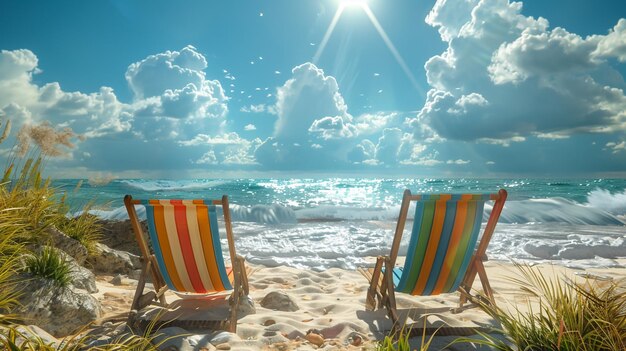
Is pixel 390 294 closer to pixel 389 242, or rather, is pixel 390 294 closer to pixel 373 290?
pixel 373 290

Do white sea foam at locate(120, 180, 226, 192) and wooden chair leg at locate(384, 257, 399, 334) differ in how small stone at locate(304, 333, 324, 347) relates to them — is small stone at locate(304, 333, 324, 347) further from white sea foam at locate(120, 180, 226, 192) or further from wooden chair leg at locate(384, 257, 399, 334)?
white sea foam at locate(120, 180, 226, 192)

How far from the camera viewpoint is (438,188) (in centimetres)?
3431

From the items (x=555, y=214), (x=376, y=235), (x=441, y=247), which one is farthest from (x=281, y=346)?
(x=555, y=214)

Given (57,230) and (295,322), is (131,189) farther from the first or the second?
(295,322)

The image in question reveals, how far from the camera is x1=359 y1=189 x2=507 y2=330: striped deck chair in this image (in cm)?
333

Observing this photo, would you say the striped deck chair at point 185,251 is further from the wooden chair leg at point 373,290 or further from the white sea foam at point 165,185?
the white sea foam at point 165,185

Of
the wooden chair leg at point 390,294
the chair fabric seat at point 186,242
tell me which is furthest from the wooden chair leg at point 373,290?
the chair fabric seat at point 186,242

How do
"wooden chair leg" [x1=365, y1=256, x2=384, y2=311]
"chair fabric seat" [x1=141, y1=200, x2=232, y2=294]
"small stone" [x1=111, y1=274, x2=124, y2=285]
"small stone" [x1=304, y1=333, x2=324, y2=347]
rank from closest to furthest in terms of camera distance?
1. "small stone" [x1=304, y1=333, x2=324, y2=347]
2. "chair fabric seat" [x1=141, y1=200, x2=232, y2=294]
3. "wooden chair leg" [x1=365, y1=256, x2=384, y2=311]
4. "small stone" [x1=111, y1=274, x2=124, y2=285]

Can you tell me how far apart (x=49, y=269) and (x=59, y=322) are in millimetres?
461

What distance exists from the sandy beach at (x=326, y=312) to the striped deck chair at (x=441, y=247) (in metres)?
0.25

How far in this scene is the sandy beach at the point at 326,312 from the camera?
10.1ft

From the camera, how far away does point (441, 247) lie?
3.47m

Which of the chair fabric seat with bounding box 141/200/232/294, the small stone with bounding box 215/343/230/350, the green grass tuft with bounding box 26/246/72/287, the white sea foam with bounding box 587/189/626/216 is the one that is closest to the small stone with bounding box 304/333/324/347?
the small stone with bounding box 215/343/230/350

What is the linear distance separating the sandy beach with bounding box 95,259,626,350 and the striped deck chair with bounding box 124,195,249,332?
318 millimetres
